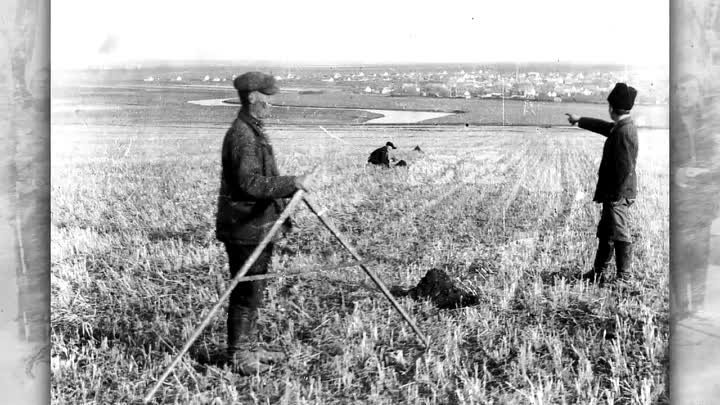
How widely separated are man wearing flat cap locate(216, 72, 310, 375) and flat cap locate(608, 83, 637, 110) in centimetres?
255

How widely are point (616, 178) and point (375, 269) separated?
196 centimetres

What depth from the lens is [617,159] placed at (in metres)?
5.58

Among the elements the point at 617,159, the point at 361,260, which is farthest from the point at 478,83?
the point at 361,260

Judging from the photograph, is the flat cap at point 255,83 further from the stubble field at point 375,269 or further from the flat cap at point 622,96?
the flat cap at point 622,96

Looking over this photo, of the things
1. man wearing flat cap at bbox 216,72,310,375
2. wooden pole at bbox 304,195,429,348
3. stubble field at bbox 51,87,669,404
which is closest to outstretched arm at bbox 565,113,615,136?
stubble field at bbox 51,87,669,404

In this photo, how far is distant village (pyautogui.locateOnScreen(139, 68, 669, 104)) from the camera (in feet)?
18.1

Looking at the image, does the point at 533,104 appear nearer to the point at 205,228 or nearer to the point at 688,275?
the point at 688,275

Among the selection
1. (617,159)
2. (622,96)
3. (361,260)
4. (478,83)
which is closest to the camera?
(361,260)

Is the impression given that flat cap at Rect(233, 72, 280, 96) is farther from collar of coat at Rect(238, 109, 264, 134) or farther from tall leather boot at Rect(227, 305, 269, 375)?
tall leather boot at Rect(227, 305, 269, 375)

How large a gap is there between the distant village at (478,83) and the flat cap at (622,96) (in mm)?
97

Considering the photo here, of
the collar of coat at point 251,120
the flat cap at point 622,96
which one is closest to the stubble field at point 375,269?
the flat cap at point 622,96

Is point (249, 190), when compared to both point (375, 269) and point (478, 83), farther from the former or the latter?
point (478, 83)

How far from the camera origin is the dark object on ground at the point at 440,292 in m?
5.44

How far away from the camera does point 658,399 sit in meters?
4.91
